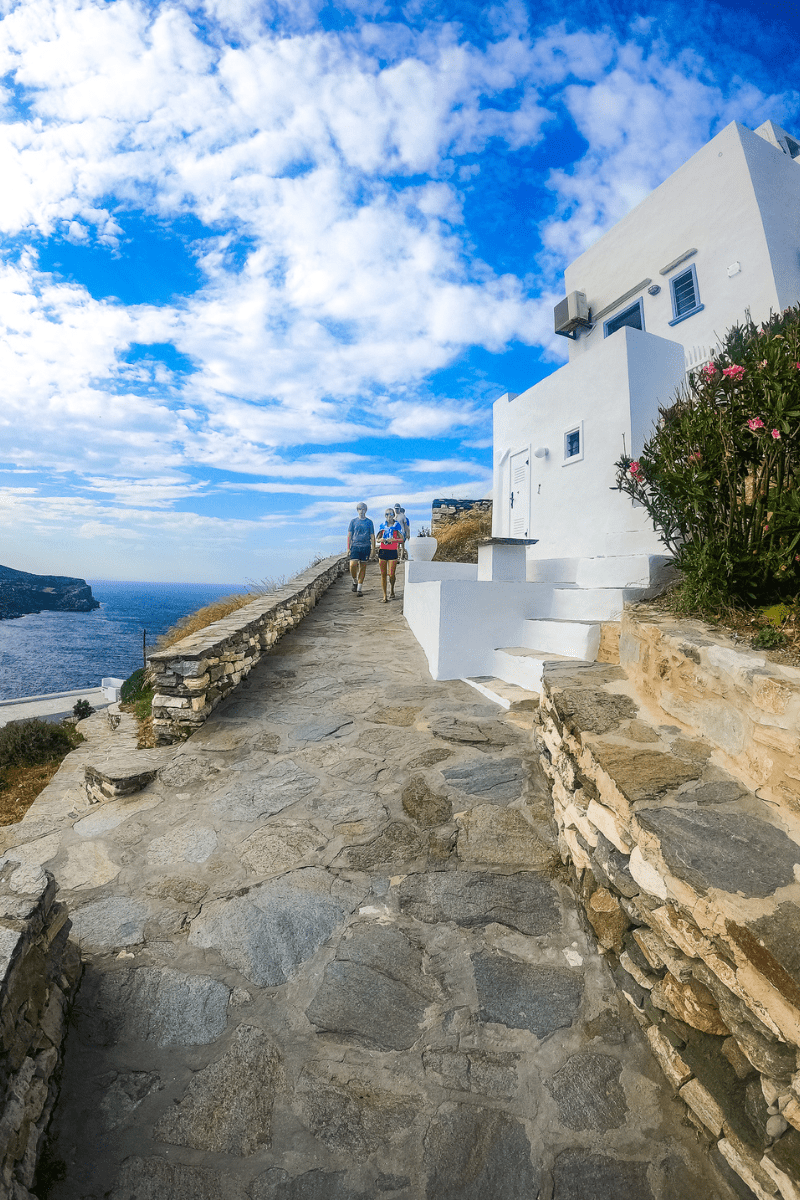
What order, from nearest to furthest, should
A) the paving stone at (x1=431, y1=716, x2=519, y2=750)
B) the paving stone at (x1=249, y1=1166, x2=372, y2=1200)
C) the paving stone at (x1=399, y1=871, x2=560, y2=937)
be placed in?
the paving stone at (x1=249, y1=1166, x2=372, y2=1200), the paving stone at (x1=399, y1=871, x2=560, y2=937), the paving stone at (x1=431, y1=716, x2=519, y2=750)

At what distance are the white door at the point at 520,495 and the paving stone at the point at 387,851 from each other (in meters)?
8.35

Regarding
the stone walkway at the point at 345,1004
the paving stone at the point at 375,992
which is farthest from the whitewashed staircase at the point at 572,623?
the paving stone at the point at 375,992

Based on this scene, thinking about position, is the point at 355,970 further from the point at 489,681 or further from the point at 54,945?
the point at 489,681

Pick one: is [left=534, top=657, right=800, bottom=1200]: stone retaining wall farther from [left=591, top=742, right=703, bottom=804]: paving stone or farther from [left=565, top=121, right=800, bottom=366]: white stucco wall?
[left=565, top=121, right=800, bottom=366]: white stucco wall

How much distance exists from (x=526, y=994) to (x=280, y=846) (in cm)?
144

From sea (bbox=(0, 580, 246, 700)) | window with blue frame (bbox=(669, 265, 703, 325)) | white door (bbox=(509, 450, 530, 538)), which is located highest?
window with blue frame (bbox=(669, 265, 703, 325))

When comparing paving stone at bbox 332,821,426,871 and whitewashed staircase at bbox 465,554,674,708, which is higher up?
whitewashed staircase at bbox 465,554,674,708

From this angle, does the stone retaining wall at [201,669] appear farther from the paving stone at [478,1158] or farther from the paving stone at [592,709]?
the paving stone at [478,1158]

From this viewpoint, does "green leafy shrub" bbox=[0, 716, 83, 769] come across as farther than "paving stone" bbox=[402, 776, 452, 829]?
Yes

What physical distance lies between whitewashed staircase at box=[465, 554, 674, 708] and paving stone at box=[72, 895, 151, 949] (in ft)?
9.92

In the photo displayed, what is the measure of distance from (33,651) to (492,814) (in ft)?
191

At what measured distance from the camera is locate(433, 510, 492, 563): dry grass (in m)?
16.0

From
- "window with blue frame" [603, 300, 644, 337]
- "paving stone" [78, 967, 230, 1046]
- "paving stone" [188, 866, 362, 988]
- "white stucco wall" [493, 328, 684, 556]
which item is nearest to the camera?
"paving stone" [78, 967, 230, 1046]

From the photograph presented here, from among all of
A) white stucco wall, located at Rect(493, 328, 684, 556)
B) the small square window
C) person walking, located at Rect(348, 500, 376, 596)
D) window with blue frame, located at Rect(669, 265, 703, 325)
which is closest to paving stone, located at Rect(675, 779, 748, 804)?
white stucco wall, located at Rect(493, 328, 684, 556)
